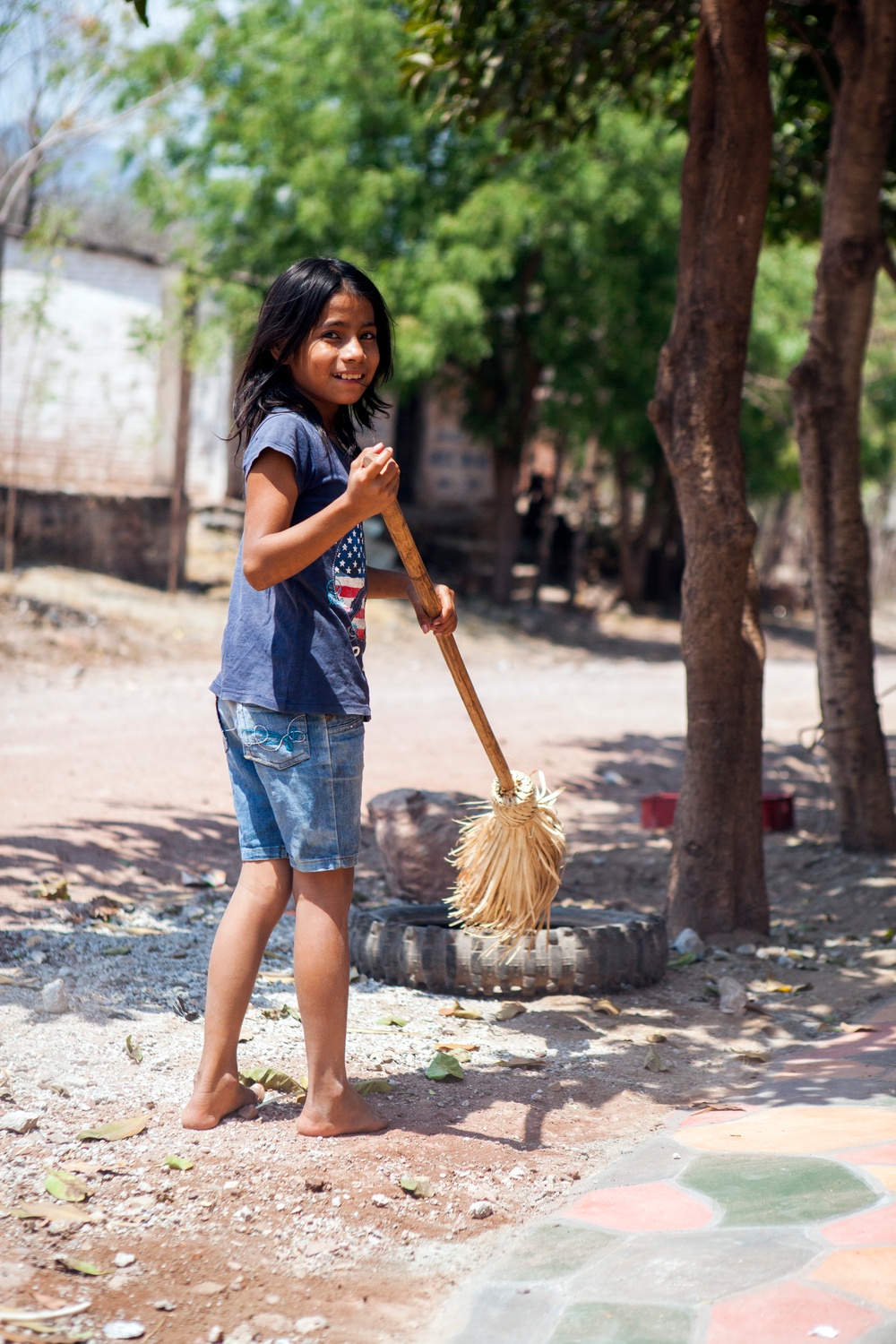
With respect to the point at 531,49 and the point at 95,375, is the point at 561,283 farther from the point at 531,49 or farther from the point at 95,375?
the point at 531,49

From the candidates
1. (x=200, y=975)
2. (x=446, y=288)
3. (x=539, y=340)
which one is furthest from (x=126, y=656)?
(x=200, y=975)

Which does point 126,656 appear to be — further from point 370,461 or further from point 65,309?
point 370,461

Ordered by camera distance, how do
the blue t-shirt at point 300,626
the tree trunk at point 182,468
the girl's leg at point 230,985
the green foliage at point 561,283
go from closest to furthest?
the blue t-shirt at point 300,626
the girl's leg at point 230,985
the green foliage at point 561,283
the tree trunk at point 182,468

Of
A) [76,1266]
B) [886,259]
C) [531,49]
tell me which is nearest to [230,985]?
[76,1266]

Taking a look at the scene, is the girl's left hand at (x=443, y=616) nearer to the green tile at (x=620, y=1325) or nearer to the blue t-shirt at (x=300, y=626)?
the blue t-shirt at (x=300, y=626)

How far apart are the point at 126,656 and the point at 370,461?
971cm

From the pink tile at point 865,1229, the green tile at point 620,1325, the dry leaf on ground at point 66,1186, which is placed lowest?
the green tile at point 620,1325

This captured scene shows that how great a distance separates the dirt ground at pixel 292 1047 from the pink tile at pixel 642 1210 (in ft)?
0.29

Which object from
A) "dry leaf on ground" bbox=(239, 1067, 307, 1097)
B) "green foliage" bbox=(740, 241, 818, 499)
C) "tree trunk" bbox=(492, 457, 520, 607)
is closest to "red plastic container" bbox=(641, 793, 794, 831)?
"dry leaf on ground" bbox=(239, 1067, 307, 1097)

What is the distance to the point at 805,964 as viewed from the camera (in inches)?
185

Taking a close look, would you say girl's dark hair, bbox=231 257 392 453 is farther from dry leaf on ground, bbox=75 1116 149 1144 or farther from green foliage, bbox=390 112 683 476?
green foliage, bbox=390 112 683 476

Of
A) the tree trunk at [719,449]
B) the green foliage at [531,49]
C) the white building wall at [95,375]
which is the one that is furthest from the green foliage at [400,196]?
the tree trunk at [719,449]

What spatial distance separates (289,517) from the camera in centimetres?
278

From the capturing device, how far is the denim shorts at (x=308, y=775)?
2840mm
